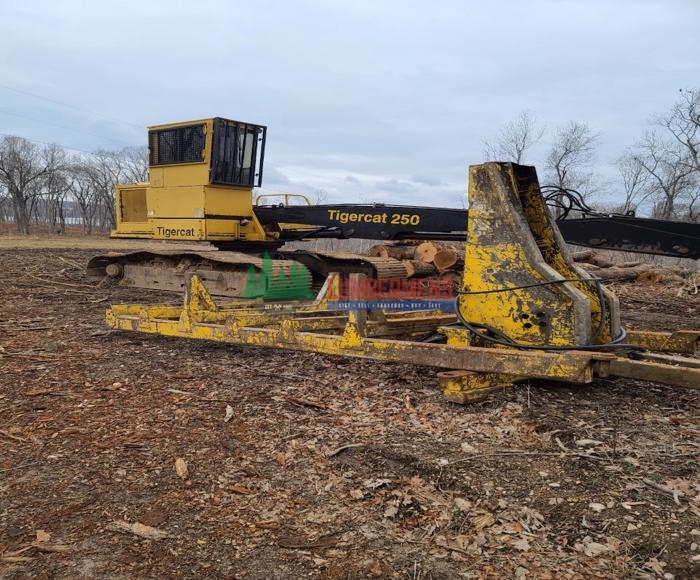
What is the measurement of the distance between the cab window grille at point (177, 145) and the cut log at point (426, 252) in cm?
534

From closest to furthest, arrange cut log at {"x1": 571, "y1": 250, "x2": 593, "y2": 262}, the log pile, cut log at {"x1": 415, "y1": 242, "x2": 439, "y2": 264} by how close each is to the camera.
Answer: the log pile → cut log at {"x1": 415, "y1": 242, "x2": 439, "y2": 264} → cut log at {"x1": 571, "y1": 250, "x2": 593, "y2": 262}

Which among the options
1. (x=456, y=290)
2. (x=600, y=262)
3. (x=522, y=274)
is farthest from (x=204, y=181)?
(x=600, y=262)

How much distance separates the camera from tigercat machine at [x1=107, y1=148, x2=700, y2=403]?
4.00 metres

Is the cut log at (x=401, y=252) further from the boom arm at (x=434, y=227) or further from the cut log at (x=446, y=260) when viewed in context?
the boom arm at (x=434, y=227)

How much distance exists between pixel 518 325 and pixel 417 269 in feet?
27.3

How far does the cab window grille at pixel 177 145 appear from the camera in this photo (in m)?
10.7

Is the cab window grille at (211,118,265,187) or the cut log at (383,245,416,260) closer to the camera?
the cab window grille at (211,118,265,187)

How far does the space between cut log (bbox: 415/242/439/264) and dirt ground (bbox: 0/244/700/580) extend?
25.8ft

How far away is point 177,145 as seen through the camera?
1097cm

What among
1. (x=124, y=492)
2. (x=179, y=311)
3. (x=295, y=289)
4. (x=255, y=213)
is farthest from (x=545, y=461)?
(x=255, y=213)

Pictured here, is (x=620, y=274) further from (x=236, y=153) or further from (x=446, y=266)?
(x=236, y=153)

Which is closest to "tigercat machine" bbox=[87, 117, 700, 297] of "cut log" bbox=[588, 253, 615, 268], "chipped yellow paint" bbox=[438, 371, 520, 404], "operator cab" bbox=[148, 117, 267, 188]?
"operator cab" bbox=[148, 117, 267, 188]

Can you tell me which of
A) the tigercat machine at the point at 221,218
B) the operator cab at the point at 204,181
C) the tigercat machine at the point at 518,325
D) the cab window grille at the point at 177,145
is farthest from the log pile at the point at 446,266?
the tigercat machine at the point at 518,325

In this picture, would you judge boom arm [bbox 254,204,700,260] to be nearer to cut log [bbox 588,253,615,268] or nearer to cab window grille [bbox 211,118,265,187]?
cab window grille [bbox 211,118,265,187]
